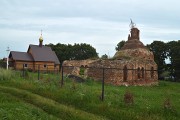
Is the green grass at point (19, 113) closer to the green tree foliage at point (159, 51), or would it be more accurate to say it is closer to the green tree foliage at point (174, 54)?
the green tree foliage at point (174, 54)

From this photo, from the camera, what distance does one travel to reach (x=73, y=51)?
78938mm

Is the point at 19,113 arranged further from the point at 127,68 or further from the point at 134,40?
the point at 134,40

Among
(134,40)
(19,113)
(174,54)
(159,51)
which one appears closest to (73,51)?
(159,51)

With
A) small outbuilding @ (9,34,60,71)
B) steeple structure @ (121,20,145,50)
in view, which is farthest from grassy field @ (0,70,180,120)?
small outbuilding @ (9,34,60,71)

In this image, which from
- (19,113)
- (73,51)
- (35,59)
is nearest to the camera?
(19,113)

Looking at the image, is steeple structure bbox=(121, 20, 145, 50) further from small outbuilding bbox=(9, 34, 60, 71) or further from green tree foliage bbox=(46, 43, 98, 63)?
green tree foliage bbox=(46, 43, 98, 63)

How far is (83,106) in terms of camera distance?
11.7 meters

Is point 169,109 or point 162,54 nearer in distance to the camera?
point 169,109

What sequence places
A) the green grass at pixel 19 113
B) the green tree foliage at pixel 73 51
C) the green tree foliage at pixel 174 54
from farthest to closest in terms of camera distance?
the green tree foliage at pixel 73 51, the green tree foliage at pixel 174 54, the green grass at pixel 19 113

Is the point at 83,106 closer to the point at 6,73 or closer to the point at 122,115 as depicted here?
the point at 122,115

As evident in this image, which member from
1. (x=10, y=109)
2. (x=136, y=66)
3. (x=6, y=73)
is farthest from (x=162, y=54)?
(x=10, y=109)

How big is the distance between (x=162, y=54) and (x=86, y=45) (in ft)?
86.6

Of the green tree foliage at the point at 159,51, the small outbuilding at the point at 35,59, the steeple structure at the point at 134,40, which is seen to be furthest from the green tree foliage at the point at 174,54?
the small outbuilding at the point at 35,59

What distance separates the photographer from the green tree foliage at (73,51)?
7619 cm
